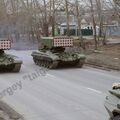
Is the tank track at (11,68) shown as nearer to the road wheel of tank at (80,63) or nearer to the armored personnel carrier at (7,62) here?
the armored personnel carrier at (7,62)

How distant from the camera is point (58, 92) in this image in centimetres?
1664

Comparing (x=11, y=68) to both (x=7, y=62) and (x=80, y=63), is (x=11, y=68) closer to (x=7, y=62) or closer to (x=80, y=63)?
(x=7, y=62)

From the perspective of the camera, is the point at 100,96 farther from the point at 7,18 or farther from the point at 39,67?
the point at 7,18

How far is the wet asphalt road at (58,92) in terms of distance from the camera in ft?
41.8

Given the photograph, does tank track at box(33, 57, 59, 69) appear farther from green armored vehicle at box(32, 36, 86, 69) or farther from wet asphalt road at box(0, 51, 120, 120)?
wet asphalt road at box(0, 51, 120, 120)

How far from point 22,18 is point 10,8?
7581 mm

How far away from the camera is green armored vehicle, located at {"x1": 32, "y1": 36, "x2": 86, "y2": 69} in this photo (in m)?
24.9

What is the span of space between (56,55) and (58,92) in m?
8.72

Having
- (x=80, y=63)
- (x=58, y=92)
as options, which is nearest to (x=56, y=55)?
(x=80, y=63)

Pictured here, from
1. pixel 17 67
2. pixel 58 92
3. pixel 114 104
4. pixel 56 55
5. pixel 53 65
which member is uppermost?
pixel 114 104

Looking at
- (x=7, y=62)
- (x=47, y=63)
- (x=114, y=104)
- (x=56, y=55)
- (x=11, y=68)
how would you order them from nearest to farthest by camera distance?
(x=114, y=104), (x=7, y=62), (x=11, y=68), (x=56, y=55), (x=47, y=63)

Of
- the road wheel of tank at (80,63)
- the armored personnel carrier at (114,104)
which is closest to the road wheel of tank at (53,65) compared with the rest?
the road wheel of tank at (80,63)

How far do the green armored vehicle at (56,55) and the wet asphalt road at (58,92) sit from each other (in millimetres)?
555

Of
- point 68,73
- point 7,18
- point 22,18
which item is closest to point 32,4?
point 22,18
